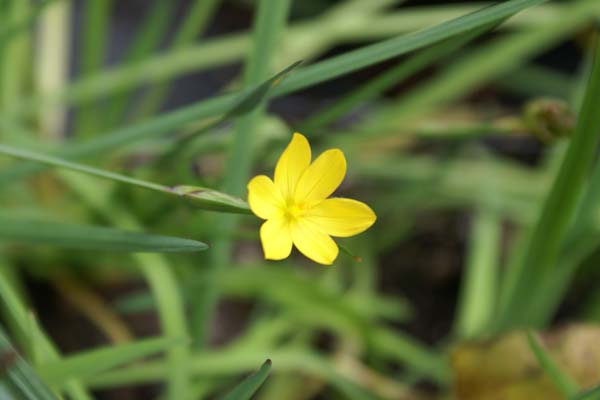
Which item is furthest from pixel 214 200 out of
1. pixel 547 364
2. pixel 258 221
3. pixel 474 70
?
pixel 474 70

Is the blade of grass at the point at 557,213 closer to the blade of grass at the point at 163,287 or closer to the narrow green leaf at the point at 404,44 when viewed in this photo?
the narrow green leaf at the point at 404,44

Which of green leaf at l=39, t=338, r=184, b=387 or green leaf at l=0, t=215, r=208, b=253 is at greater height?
green leaf at l=0, t=215, r=208, b=253

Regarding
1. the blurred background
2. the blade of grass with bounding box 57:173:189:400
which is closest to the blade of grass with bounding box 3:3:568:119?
the blurred background

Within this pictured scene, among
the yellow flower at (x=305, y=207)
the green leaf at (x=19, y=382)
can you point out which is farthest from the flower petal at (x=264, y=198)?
the green leaf at (x=19, y=382)

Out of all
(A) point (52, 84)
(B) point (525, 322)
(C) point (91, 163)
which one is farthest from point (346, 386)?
(A) point (52, 84)

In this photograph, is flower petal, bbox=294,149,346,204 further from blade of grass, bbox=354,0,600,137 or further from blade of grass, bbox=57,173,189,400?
blade of grass, bbox=354,0,600,137

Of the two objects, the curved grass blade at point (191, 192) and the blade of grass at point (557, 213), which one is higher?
the curved grass blade at point (191, 192)

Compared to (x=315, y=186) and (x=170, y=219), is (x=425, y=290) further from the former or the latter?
(x=315, y=186)
